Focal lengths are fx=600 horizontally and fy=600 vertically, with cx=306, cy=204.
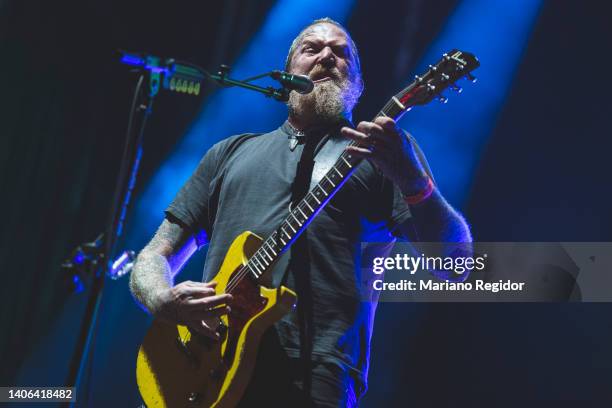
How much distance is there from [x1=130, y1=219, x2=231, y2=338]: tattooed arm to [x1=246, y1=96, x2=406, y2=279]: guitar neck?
0.54ft

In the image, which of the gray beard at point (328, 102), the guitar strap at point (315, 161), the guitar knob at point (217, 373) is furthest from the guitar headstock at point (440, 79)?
the guitar knob at point (217, 373)

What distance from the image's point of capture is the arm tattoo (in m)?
2.25

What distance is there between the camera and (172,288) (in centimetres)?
212

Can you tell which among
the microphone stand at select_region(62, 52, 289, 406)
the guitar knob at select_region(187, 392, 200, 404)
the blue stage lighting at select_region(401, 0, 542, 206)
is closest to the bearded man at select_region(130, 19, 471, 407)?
the guitar knob at select_region(187, 392, 200, 404)

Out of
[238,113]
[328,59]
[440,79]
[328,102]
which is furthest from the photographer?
[238,113]

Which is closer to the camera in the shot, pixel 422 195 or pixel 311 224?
pixel 422 195

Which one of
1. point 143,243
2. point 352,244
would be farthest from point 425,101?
point 143,243

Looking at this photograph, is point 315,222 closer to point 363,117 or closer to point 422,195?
point 422,195

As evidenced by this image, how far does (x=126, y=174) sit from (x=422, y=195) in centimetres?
94

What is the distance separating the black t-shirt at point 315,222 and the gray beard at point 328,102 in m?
0.11

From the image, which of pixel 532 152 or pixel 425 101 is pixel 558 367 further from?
pixel 425 101

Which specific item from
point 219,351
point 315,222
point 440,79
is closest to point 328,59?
point 440,79

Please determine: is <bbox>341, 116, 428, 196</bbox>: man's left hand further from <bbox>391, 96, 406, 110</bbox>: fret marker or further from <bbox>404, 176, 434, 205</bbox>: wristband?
<bbox>391, 96, 406, 110</bbox>: fret marker

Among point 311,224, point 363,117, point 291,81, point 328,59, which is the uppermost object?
point 363,117
